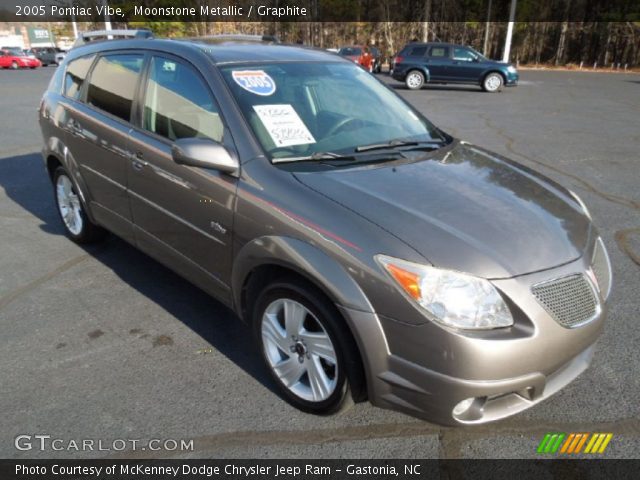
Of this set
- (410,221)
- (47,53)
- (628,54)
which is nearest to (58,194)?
(410,221)

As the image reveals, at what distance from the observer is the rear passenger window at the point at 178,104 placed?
292 cm

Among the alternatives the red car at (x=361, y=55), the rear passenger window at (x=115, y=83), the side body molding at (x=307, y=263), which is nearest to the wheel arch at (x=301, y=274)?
the side body molding at (x=307, y=263)

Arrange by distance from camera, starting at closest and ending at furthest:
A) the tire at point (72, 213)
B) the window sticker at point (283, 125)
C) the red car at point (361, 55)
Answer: the window sticker at point (283, 125) < the tire at point (72, 213) < the red car at point (361, 55)

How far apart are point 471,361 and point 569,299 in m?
0.58

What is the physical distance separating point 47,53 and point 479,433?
44.5 metres

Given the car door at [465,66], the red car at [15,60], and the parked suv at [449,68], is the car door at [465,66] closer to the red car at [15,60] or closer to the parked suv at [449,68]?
the parked suv at [449,68]

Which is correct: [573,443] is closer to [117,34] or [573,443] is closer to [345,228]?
[345,228]

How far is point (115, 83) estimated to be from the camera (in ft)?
12.2

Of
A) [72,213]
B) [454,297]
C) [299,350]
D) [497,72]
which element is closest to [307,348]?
[299,350]

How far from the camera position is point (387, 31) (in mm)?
39031

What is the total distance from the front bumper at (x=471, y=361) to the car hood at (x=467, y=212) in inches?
5.1

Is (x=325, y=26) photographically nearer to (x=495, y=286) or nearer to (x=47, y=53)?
(x=47, y=53)

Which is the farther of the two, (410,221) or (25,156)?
(25,156)
